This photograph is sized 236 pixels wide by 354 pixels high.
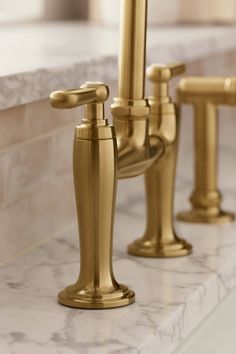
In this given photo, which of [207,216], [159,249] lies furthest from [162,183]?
[207,216]

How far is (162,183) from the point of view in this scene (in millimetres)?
917

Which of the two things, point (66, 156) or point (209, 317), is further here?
point (66, 156)

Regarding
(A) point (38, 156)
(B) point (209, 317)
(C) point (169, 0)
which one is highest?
(C) point (169, 0)

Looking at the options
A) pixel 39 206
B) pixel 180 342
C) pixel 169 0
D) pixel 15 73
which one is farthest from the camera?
pixel 169 0

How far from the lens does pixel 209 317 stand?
82 cm

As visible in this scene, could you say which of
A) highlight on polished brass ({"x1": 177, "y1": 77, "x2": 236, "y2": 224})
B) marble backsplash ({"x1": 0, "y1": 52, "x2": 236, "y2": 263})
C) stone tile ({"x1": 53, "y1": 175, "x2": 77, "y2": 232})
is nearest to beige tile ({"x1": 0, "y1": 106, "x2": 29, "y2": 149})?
marble backsplash ({"x1": 0, "y1": 52, "x2": 236, "y2": 263})

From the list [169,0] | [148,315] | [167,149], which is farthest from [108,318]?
[169,0]

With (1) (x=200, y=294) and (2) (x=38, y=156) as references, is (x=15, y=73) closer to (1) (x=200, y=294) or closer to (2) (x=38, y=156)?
(2) (x=38, y=156)

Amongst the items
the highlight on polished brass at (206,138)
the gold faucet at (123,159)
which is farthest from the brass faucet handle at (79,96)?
the highlight on polished brass at (206,138)

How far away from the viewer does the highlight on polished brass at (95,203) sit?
0.73 metres

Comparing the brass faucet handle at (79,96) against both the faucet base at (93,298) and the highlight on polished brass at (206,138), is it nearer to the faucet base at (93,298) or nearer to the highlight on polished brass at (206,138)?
the faucet base at (93,298)

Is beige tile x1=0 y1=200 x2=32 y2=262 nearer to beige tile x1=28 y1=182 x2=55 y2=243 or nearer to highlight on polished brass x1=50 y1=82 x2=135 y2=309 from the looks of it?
beige tile x1=28 y1=182 x2=55 y2=243

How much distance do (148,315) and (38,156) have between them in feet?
0.83

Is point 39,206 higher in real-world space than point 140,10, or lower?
lower
